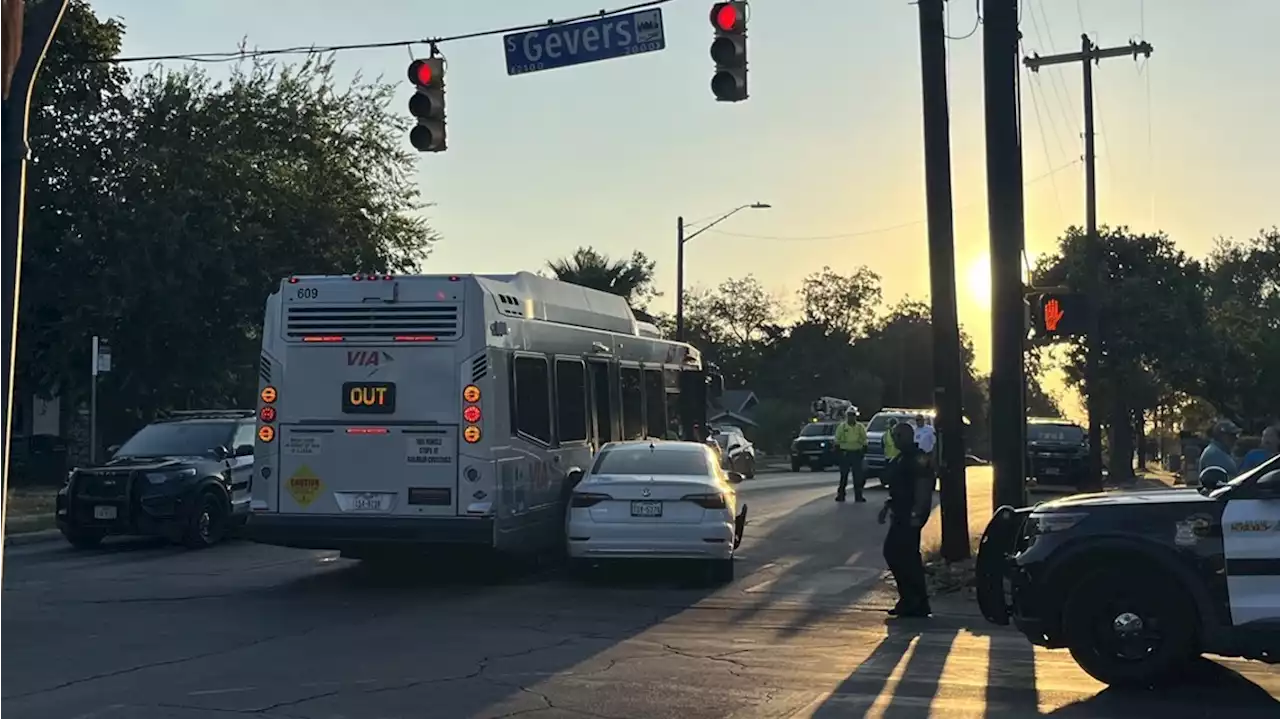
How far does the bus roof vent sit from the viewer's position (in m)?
14.3

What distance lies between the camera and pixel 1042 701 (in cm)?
912

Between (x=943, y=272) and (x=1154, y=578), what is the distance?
709cm

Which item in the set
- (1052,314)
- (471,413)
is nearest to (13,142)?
(471,413)

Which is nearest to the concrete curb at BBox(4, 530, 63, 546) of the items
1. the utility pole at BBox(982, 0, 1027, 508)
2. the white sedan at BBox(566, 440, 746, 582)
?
the white sedan at BBox(566, 440, 746, 582)

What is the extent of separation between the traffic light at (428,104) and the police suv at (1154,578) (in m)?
9.24

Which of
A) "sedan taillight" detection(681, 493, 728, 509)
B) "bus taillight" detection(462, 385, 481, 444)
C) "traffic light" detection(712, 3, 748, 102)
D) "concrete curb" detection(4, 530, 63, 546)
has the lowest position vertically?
"concrete curb" detection(4, 530, 63, 546)

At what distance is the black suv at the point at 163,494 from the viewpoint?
60.2 ft

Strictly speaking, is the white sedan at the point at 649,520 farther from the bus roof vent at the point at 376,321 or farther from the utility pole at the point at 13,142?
the utility pole at the point at 13,142

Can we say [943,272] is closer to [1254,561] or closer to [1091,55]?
[1254,561]

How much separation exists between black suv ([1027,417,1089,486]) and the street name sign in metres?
19.4

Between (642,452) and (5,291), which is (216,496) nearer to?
(642,452)

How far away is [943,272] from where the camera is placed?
16.1 meters

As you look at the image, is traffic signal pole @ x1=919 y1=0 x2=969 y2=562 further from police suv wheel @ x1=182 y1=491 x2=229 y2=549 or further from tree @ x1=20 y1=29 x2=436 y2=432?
tree @ x1=20 y1=29 x2=436 y2=432

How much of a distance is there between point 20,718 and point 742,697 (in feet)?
14.0
